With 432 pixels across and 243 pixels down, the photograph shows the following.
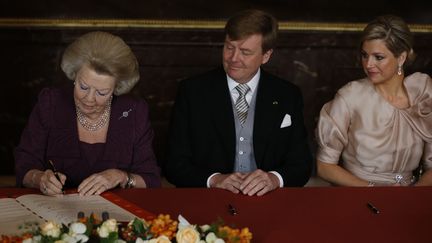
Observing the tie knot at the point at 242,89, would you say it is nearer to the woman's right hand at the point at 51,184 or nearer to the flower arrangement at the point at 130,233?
the woman's right hand at the point at 51,184

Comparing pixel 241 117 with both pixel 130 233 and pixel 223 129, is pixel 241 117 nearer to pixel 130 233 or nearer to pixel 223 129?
pixel 223 129

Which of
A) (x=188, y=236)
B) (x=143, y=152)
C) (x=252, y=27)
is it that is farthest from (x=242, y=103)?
(x=188, y=236)

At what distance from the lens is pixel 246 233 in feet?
7.67

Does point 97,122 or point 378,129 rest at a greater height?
point 97,122

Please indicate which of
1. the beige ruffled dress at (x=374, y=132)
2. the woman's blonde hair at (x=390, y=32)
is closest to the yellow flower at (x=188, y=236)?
the beige ruffled dress at (x=374, y=132)

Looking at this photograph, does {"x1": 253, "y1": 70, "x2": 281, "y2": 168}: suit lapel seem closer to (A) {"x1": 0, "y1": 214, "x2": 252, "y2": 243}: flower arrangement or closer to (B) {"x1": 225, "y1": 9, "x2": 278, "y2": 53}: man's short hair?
(B) {"x1": 225, "y1": 9, "x2": 278, "y2": 53}: man's short hair

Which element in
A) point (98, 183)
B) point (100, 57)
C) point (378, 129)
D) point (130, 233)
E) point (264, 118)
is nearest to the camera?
point (130, 233)

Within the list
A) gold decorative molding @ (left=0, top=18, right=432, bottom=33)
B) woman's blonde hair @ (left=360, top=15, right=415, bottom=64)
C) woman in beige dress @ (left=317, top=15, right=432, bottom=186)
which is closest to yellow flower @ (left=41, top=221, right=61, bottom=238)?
woman in beige dress @ (left=317, top=15, right=432, bottom=186)

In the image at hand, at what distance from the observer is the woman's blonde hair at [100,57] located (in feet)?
11.5

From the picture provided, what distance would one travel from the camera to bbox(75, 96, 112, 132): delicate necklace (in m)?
3.72

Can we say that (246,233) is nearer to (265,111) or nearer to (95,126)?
(95,126)

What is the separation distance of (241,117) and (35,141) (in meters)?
1.08

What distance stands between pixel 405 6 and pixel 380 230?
4142mm

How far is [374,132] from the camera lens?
422cm
